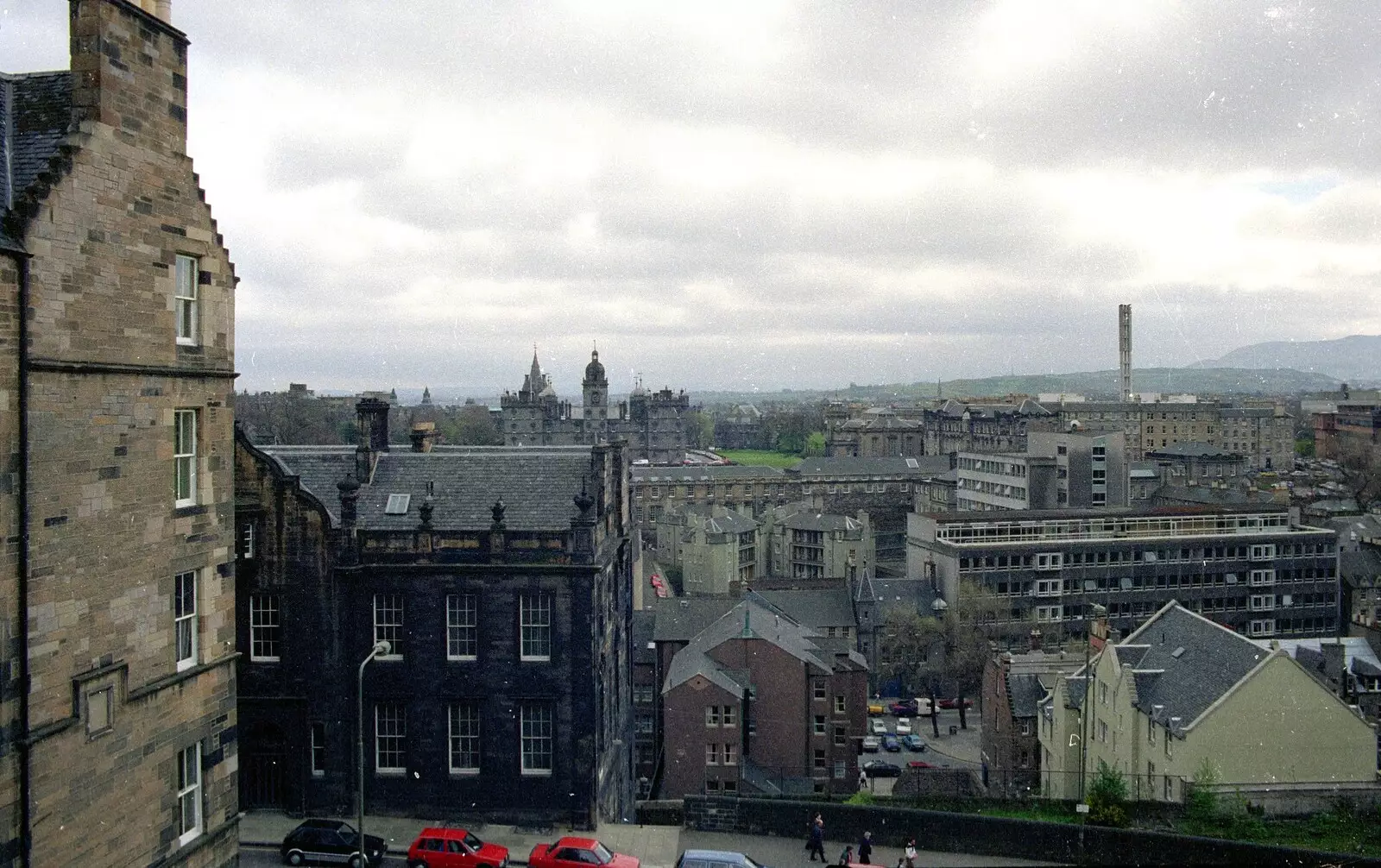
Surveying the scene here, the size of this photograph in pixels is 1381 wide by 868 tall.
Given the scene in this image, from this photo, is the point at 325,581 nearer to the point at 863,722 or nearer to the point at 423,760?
the point at 423,760

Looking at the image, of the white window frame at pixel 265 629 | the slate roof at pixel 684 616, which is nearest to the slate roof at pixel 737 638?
the slate roof at pixel 684 616

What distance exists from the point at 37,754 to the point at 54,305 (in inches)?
225

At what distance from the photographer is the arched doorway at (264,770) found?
91.4 feet

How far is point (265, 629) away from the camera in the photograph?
27.9m

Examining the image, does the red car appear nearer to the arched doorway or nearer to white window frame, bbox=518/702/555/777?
white window frame, bbox=518/702/555/777

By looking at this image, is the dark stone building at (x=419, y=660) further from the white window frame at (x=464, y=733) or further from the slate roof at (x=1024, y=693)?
the slate roof at (x=1024, y=693)

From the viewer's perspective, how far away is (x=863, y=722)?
158 feet

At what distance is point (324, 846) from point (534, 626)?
24.2 feet

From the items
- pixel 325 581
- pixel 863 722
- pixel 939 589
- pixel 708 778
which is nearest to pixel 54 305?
pixel 325 581

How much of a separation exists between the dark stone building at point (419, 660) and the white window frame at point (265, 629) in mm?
35

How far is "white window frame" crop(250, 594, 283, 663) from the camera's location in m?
27.8

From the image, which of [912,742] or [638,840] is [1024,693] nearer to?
[912,742]

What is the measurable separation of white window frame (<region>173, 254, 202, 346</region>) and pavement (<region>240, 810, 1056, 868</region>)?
15.4 meters

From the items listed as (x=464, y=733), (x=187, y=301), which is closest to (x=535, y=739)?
(x=464, y=733)
